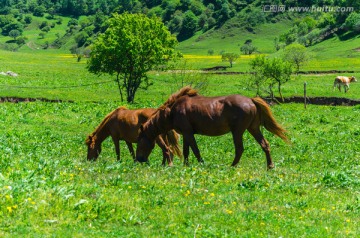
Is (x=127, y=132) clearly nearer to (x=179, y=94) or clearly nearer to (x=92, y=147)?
(x=92, y=147)

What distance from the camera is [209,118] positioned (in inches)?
639

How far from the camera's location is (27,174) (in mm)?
10719

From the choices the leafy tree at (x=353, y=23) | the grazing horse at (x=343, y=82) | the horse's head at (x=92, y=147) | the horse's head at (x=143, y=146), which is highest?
the horse's head at (x=143, y=146)

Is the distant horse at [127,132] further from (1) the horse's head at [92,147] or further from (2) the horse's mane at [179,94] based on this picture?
(2) the horse's mane at [179,94]

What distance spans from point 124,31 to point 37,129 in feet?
70.7

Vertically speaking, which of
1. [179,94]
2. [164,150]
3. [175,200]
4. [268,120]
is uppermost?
[179,94]

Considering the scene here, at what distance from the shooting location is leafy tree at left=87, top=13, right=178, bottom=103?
48.1 metres

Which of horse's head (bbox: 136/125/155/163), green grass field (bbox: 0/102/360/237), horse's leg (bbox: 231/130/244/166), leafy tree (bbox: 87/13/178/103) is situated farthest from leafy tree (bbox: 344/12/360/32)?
green grass field (bbox: 0/102/360/237)

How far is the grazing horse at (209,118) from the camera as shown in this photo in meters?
16.1

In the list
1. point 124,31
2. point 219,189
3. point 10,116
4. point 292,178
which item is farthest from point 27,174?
point 124,31

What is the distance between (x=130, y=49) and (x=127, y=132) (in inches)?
1159

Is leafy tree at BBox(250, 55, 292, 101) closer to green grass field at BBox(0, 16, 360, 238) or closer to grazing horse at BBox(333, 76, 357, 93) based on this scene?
grazing horse at BBox(333, 76, 357, 93)

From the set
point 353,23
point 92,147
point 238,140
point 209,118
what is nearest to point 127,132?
point 92,147

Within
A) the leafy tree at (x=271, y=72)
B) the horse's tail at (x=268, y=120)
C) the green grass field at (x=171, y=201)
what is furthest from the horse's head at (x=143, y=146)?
the leafy tree at (x=271, y=72)
